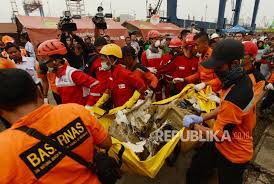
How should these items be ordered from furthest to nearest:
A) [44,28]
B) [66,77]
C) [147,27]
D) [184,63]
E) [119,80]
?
1. [147,27]
2. [44,28]
3. [184,63]
4. [119,80]
5. [66,77]

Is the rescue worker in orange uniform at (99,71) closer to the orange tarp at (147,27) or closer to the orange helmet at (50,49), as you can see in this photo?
the orange helmet at (50,49)

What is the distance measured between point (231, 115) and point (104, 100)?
189cm

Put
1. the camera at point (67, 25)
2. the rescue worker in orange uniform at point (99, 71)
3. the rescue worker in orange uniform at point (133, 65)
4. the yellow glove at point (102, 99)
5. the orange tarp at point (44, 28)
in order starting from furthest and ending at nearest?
the orange tarp at point (44, 28) < the camera at point (67, 25) < the rescue worker in orange uniform at point (99, 71) < the rescue worker in orange uniform at point (133, 65) < the yellow glove at point (102, 99)

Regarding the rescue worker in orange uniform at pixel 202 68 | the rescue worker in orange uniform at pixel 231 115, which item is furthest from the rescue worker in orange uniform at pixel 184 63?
the rescue worker in orange uniform at pixel 231 115

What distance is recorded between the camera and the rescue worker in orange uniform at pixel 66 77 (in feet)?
10.1

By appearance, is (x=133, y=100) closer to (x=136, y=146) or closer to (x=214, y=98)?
(x=136, y=146)

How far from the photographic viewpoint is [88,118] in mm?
1477

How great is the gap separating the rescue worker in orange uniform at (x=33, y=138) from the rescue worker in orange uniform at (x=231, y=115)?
1122mm

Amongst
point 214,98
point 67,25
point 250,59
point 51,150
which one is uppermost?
point 67,25

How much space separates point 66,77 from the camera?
10.4 ft

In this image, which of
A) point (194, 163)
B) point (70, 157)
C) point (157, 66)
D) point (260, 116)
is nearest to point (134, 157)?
point (194, 163)

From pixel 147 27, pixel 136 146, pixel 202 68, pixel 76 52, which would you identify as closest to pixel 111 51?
pixel 136 146

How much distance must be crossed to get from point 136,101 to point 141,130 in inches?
22.4

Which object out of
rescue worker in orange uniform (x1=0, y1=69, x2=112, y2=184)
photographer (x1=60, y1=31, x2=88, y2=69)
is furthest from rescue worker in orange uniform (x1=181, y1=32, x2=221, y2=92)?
rescue worker in orange uniform (x1=0, y1=69, x2=112, y2=184)
